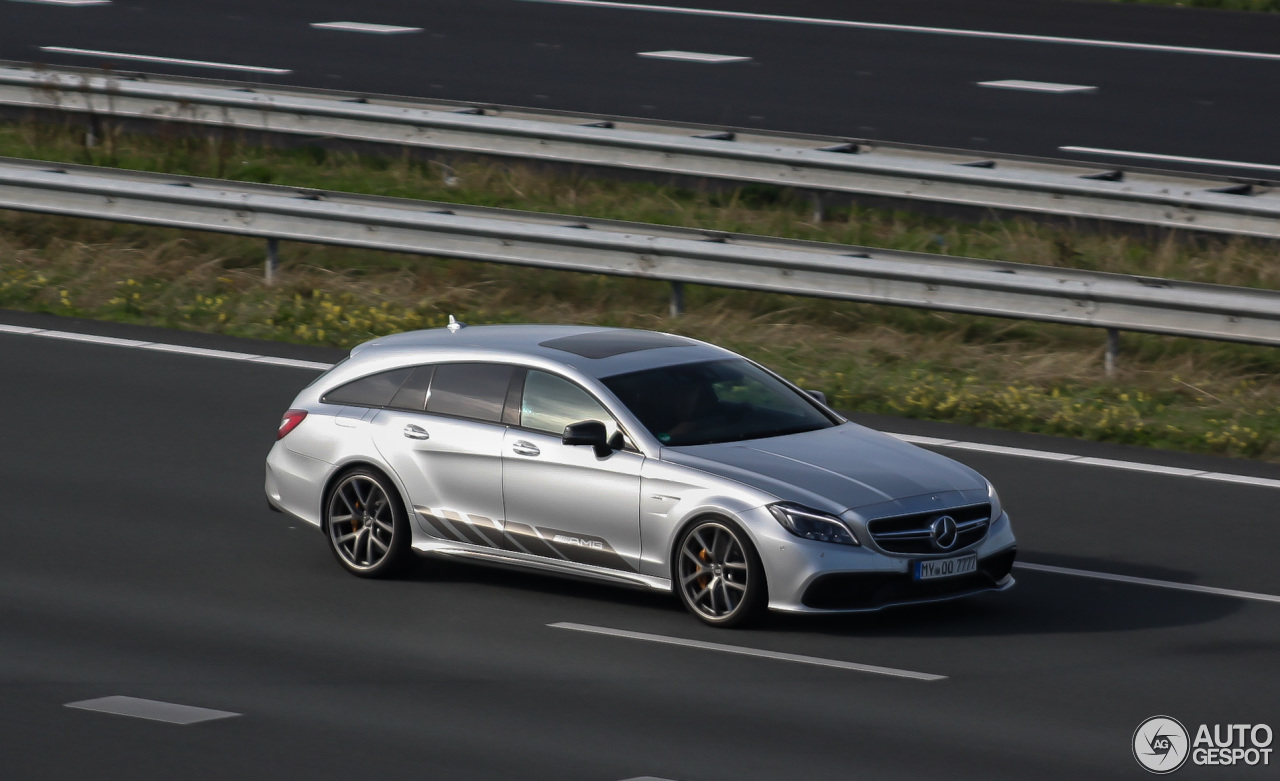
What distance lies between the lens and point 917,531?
9742 mm

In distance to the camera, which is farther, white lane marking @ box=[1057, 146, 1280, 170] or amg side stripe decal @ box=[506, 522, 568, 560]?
white lane marking @ box=[1057, 146, 1280, 170]

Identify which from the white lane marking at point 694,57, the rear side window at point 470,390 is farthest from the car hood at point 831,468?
the white lane marking at point 694,57

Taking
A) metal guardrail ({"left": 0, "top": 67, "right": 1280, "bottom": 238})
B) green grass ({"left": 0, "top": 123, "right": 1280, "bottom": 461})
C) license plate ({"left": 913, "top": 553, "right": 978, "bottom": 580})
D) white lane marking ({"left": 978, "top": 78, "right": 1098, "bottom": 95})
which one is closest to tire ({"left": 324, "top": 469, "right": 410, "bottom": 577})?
license plate ({"left": 913, "top": 553, "right": 978, "bottom": 580})

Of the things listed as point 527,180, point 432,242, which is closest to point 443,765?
point 432,242

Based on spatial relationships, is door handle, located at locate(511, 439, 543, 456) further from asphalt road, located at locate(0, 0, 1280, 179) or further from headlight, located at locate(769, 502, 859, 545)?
asphalt road, located at locate(0, 0, 1280, 179)

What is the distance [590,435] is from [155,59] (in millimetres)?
17017

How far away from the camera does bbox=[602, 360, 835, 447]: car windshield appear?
409 inches

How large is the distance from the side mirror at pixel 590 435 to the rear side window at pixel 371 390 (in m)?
1.31

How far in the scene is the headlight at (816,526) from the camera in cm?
959

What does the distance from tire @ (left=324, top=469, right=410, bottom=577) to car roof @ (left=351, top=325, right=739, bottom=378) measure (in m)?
0.73

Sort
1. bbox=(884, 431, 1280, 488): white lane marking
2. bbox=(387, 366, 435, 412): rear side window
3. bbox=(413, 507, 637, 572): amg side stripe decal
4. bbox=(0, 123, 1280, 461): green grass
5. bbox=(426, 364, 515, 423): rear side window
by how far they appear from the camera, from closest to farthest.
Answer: bbox=(413, 507, 637, 572): amg side stripe decal → bbox=(426, 364, 515, 423): rear side window → bbox=(387, 366, 435, 412): rear side window → bbox=(884, 431, 1280, 488): white lane marking → bbox=(0, 123, 1280, 461): green grass

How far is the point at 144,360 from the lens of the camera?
16.1 meters

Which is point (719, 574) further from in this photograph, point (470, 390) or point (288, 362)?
point (288, 362)

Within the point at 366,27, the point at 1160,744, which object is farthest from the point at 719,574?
the point at 366,27
